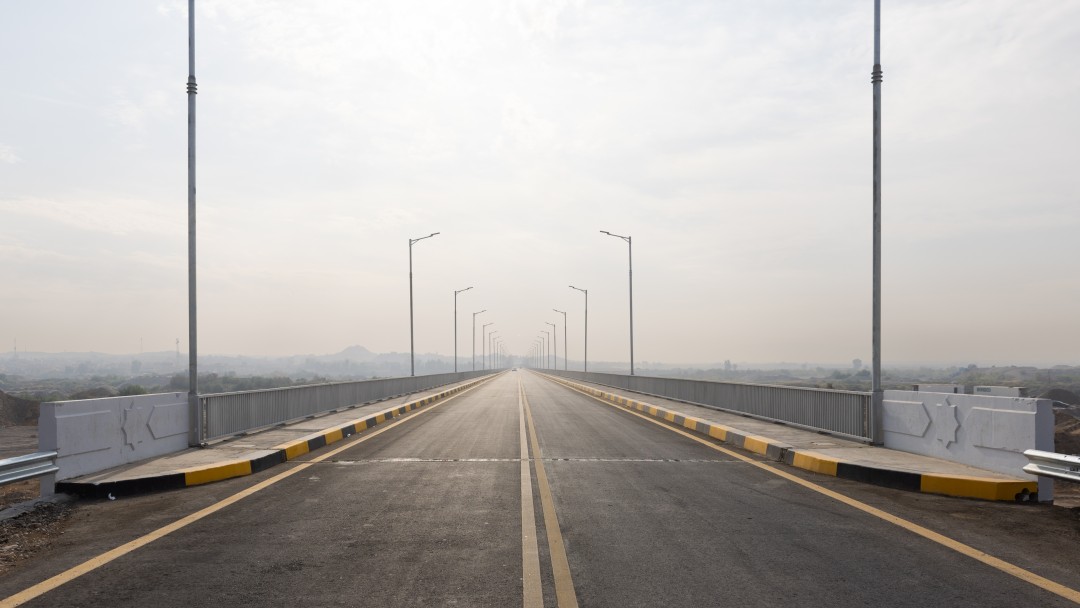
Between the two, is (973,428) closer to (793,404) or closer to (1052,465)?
(1052,465)

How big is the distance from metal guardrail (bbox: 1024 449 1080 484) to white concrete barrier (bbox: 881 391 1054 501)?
0.66 feet

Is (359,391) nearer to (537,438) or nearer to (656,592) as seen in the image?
(537,438)

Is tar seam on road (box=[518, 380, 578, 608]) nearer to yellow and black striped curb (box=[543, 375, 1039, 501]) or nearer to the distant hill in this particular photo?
yellow and black striped curb (box=[543, 375, 1039, 501])

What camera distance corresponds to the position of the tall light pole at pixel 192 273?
13039 mm

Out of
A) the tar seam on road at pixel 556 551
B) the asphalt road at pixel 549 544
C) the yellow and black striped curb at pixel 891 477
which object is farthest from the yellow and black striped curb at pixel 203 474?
the yellow and black striped curb at pixel 891 477

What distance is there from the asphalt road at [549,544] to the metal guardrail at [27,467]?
717mm

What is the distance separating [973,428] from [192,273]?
12487mm

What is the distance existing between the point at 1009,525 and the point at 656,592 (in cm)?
446

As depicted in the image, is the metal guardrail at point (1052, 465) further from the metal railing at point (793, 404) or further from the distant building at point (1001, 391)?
the distant building at point (1001, 391)

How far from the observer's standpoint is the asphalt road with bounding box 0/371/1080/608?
Result: 523 centimetres

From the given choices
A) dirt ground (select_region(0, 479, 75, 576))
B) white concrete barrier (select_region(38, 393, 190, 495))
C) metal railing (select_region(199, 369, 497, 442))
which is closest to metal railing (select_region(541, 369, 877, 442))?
metal railing (select_region(199, 369, 497, 442))

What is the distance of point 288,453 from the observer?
12.8m

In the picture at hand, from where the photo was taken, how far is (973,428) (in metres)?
10.3

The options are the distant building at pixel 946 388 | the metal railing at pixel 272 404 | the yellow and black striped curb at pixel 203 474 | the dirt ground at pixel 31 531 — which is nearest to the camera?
the dirt ground at pixel 31 531
